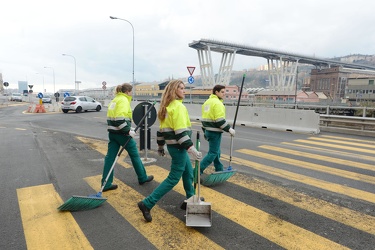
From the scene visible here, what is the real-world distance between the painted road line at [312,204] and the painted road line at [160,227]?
1.76 m

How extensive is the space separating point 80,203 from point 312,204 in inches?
138

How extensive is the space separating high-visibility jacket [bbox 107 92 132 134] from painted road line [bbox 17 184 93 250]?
4.75 ft

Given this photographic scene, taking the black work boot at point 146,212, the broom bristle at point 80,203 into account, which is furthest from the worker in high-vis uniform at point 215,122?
the broom bristle at point 80,203

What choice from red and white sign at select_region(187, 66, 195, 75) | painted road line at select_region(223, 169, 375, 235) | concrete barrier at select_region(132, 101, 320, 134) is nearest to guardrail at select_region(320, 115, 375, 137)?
concrete barrier at select_region(132, 101, 320, 134)

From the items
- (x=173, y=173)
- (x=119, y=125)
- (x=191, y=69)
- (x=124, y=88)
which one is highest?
(x=191, y=69)

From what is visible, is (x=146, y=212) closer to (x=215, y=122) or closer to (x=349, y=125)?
(x=215, y=122)

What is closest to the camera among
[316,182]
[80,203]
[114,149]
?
[80,203]

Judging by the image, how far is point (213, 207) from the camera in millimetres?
4031

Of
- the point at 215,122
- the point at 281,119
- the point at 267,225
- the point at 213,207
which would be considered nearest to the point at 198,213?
the point at 213,207

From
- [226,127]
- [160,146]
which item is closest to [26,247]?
[160,146]

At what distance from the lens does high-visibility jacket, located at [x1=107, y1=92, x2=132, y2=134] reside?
4340 millimetres

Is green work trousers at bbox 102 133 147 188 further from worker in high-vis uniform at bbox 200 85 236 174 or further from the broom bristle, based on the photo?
worker in high-vis uniform at bbox 200 85 236 174

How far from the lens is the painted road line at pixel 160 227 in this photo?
120 inches

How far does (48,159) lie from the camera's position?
6816 mm
